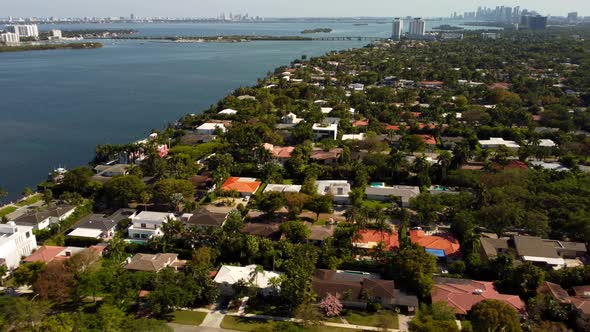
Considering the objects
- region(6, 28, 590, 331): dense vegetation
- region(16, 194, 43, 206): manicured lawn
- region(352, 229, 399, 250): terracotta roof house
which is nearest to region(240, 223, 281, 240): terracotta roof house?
region(6, 28, 590, 331): dense vegetation

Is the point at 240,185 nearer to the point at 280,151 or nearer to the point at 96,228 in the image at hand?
the point at 280,151

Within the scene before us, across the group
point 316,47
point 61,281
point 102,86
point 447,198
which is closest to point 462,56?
point 316,47

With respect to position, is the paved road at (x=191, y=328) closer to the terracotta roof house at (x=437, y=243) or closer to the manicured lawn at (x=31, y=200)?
the terracotta roof house at (x=437, y=243)

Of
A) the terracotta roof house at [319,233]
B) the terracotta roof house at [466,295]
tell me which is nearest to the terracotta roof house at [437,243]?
the terracotta roof house at [466,295]

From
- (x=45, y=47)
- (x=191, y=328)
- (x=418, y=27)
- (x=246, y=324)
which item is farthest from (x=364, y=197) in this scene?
(x=418, y=27)

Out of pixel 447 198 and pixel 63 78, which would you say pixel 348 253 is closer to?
pixel 447 198

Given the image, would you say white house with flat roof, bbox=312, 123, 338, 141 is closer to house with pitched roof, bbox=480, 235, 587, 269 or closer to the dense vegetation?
the dense vegetation

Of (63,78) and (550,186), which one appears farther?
(63,78)
